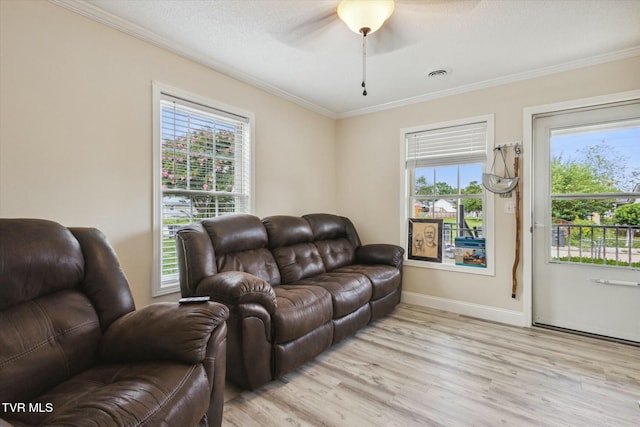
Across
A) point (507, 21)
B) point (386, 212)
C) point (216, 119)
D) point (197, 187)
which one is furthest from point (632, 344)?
point (216, 119)

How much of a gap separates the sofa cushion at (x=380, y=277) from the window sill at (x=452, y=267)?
0.44 metres

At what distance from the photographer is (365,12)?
1.85m

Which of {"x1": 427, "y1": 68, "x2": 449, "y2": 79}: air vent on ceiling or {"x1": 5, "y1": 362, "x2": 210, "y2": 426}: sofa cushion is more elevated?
{"x1": 427, "y1": 68, "x2": 449, "y2": 79}: air vent on ceiling

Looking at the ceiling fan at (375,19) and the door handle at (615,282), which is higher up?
the ceiling fan at (375,19)

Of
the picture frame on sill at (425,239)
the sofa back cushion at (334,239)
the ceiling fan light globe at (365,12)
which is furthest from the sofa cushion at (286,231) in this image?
the ceiling fan light globe at (365,12)

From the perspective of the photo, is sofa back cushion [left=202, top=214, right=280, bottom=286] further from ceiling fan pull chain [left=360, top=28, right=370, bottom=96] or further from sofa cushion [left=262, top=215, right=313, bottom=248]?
ceiling fan pull chain [left=360, top=28, right=370, bottom=96]

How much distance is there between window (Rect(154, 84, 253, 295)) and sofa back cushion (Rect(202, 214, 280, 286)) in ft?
1.12

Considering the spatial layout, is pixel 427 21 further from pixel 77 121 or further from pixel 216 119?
pixel 77 121

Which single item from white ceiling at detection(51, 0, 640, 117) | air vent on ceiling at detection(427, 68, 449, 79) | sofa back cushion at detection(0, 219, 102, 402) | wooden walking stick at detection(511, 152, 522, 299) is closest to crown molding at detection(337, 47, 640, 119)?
white ceiling at detection(51, 0, 640, 117)

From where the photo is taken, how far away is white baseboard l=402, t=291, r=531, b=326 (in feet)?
10.3

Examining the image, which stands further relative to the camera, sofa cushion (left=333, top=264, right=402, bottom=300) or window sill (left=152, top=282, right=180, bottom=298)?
sofa cushion (left=333, top=264, right=402, bottom=300)

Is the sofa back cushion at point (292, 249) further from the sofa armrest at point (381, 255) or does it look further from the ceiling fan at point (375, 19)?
the ceiling fan at point (375, 19)

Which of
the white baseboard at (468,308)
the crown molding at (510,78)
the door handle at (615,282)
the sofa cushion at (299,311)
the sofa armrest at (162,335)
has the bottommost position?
the white baseboard at (468,308)

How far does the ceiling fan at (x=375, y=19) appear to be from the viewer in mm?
1849
